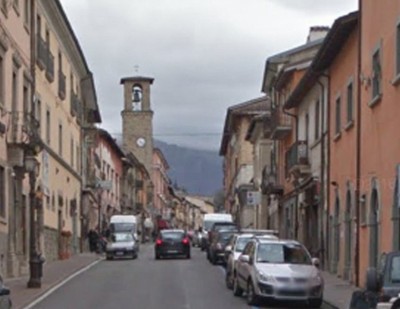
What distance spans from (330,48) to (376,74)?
22.0 ft

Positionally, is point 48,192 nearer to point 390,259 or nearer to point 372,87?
point 372,87

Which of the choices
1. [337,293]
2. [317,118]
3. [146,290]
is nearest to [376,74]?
[337,293]

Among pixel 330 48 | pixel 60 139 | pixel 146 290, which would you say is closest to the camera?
pixel 146 290

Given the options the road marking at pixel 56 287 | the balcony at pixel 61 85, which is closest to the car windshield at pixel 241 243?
the road marking at pixel 56 287

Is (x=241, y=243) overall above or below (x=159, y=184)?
below

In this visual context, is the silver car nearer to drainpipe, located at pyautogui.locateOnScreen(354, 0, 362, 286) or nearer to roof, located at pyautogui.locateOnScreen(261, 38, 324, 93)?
drainpipe, located at pyautogui.locateOnScreen(354, 0, 362, 286)

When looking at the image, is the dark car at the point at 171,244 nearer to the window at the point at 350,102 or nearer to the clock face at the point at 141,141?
the window at the point at 350,102

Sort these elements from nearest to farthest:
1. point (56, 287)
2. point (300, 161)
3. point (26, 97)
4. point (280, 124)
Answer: point (56, 287)
point (26, 97)
point (300, 161)
point (280, 124)

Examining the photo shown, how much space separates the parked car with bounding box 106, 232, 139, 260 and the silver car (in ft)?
84.3

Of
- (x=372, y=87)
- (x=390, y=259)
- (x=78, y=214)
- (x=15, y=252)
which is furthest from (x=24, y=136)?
(x=78, y=214)

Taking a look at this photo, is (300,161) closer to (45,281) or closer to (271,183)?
(271,183)

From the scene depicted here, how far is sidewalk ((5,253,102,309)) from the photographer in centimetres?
2361

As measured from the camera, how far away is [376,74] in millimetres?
25328

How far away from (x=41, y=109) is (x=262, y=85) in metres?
26.3
